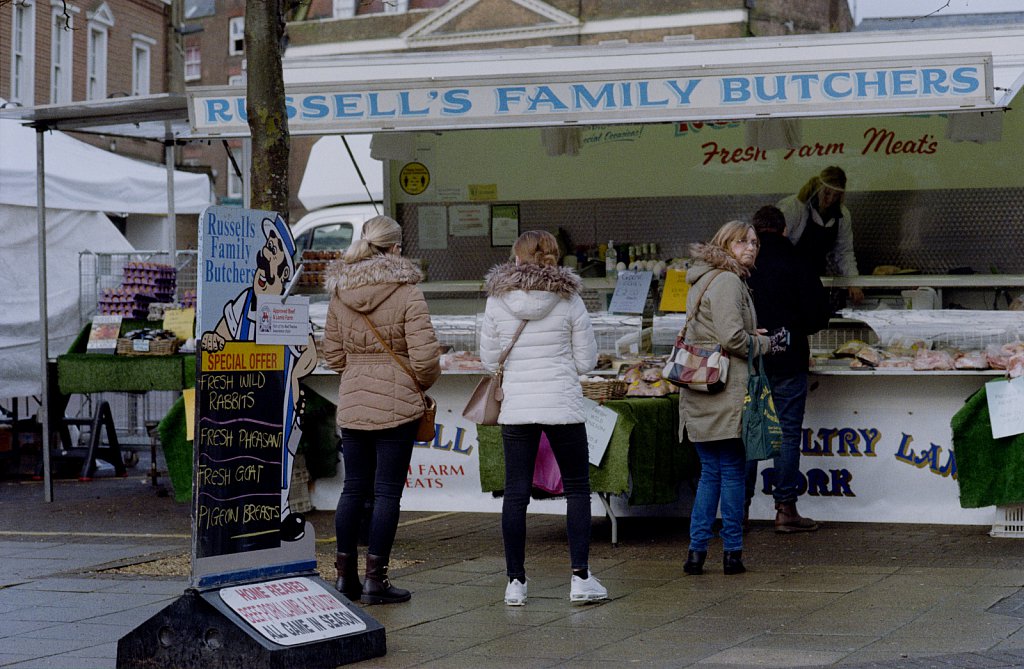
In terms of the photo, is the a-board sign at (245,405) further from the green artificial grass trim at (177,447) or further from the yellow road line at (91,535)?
the yellow road line at (91,535)

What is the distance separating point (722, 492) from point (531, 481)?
1.32 m

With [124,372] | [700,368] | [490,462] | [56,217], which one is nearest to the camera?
[700,368]

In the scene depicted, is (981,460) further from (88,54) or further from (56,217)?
(88,54)

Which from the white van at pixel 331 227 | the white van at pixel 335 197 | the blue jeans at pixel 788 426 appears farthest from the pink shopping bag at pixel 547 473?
the white van at pixel 331 227

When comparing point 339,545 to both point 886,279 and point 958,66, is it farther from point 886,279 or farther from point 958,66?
point 886,279

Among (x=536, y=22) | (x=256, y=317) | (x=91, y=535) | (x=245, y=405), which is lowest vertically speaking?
(x=91, y=535)

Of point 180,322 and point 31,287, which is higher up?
point 31,287

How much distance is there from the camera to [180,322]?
36.6 ft

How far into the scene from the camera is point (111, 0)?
102 ft

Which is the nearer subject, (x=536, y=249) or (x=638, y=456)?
(x=536, y=249)

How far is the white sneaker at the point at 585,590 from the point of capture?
671 cm

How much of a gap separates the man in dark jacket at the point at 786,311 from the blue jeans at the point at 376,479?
A: 2735mm

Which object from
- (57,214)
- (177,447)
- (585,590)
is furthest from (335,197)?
(585,590)

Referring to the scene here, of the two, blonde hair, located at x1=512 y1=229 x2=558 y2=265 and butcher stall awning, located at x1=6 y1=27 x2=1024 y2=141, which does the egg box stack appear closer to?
butcher stall awning, located at x1=6 y1=27 x2=1024 y2=141
